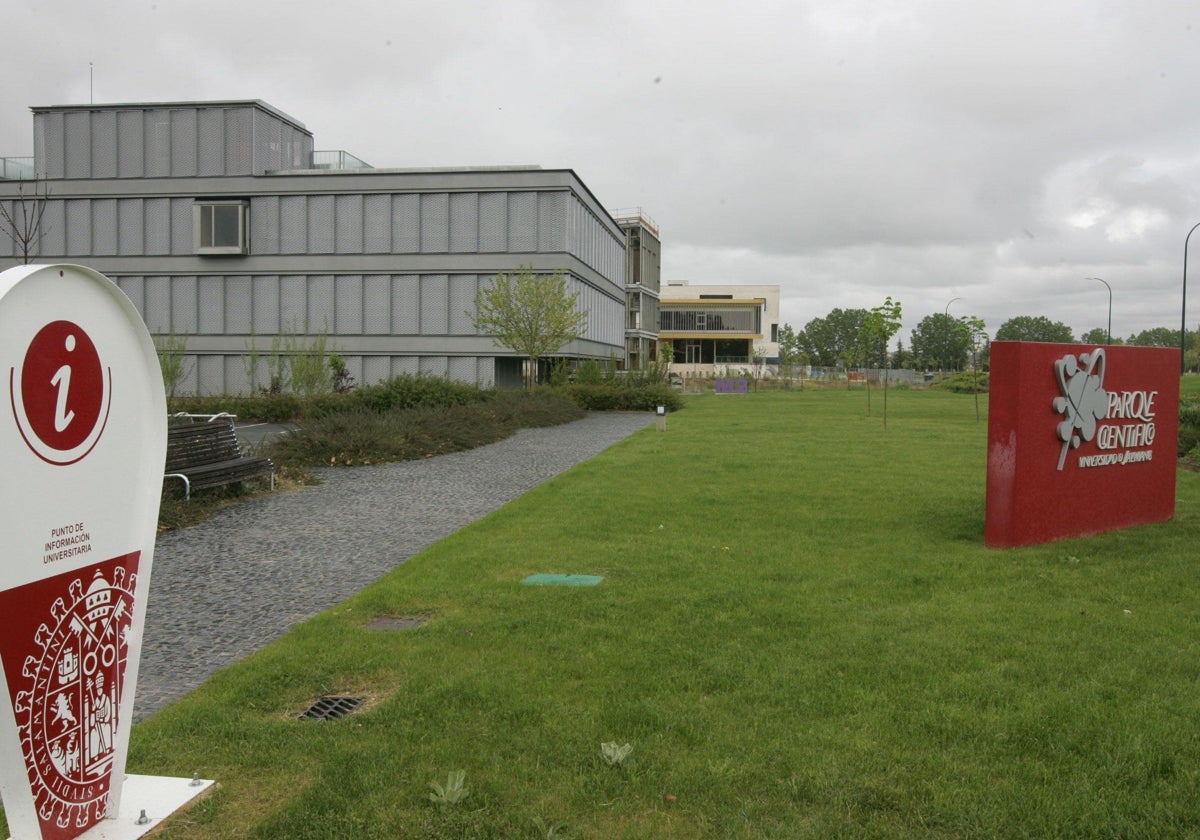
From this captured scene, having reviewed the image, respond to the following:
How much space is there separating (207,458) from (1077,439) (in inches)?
399

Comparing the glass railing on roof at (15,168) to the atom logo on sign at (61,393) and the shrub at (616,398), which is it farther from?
the atom logo on sign at (61,393)

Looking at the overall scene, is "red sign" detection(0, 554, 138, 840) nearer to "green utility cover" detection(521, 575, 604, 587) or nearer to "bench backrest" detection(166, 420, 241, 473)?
"green utility cover" detection(521, 575, 604, 587)

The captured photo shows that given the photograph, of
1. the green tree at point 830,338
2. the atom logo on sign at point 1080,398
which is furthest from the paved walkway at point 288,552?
the green tree at point 830,338

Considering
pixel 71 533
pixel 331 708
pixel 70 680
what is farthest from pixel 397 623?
pixel 71 533

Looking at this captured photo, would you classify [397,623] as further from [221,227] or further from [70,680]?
[221,227]

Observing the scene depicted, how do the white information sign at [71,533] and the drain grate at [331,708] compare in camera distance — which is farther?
the drain grate at [331,708]

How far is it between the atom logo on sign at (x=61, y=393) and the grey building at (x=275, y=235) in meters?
41.8

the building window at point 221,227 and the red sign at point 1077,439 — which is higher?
the building window at point 221,227

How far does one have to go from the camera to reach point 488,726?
4.70 m

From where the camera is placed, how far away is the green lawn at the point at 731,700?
12.7ft

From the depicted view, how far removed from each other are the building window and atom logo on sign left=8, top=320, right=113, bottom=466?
4647 centimetres

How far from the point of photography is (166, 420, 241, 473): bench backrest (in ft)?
39.4

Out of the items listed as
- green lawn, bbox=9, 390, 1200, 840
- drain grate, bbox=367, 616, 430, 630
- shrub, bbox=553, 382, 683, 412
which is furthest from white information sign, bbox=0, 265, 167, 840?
shrub, bbox=553, 382, 683, 412

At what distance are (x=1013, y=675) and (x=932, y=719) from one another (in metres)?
0.92
